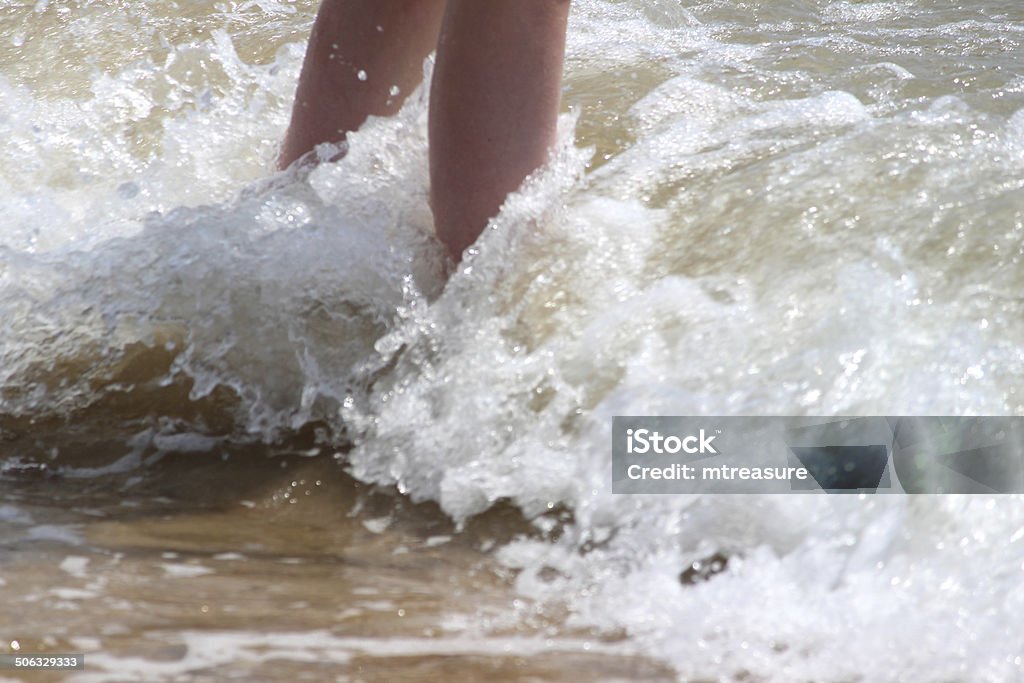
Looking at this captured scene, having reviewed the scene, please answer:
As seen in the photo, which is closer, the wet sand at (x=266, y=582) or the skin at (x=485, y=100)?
the wet sand at (x=266, y=582)

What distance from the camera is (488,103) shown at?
1.49 meters

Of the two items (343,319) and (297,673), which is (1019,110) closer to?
(343,319)

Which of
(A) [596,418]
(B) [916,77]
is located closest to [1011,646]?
(A) [596,418]

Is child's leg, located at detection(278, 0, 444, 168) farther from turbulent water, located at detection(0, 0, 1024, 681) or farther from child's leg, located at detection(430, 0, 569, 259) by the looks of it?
child's leg, located at detection(430, 0, 569, 259)

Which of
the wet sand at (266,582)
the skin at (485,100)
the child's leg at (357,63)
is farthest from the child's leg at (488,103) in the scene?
the wet sand at (266,582)

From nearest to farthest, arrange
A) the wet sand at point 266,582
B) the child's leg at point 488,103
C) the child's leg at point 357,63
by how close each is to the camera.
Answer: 1. the wet sand at point 266,582
2. the child's leg at point 488,103
3. the child's leg at point 357,63

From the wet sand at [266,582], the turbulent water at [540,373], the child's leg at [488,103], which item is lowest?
the wet sand at [266,582]

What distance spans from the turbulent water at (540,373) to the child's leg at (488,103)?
46 millimetres

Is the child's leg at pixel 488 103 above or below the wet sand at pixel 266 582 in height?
above

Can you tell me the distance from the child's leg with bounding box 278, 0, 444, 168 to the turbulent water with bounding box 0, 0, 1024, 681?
53mm

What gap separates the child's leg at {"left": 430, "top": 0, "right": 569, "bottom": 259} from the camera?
1.47 meters

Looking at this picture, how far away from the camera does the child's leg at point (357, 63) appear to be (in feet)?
5.64

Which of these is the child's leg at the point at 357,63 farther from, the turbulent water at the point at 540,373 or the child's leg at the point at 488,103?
the child's leg at the point at 488,103

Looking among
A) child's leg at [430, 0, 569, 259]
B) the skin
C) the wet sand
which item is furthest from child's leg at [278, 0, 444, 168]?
the wet sand
